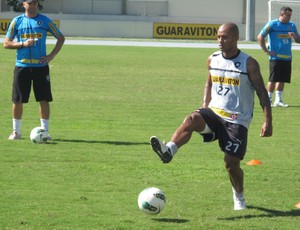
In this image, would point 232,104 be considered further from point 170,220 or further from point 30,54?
point 30,54

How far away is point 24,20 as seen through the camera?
13000mm

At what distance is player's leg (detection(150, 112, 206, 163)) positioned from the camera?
791 centimetres

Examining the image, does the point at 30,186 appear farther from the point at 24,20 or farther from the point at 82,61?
the point at 82,61

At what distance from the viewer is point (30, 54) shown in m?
13.0

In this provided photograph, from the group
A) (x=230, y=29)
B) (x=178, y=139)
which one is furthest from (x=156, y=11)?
(x=178, y=139)

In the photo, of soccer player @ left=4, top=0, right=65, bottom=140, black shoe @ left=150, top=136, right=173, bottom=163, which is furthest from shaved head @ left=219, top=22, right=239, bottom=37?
soccer player @ left=4, top=0, right=65, bottom=140

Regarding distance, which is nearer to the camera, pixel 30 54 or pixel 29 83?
pixel 30 54

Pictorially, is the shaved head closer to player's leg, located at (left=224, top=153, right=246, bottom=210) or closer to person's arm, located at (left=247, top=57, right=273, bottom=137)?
person's arm, located at (left=247, top=57, right=273, bottom=137)

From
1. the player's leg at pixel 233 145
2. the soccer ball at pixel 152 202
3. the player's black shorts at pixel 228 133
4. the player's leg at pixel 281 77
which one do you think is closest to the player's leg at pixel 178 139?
the player's black shorts at pixel 228 133

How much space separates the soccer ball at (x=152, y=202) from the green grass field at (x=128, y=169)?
106 millimetres

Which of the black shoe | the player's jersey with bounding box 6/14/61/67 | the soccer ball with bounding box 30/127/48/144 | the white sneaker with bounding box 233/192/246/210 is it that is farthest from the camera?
the player's jersey with bounding box 6/14/61/67

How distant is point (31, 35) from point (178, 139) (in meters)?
5.44

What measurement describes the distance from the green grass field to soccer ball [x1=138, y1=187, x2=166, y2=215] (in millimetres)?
106

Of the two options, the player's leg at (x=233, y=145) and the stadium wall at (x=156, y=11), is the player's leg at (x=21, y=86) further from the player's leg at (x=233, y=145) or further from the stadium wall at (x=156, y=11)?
the stadium wall at (x=156, y=11)
